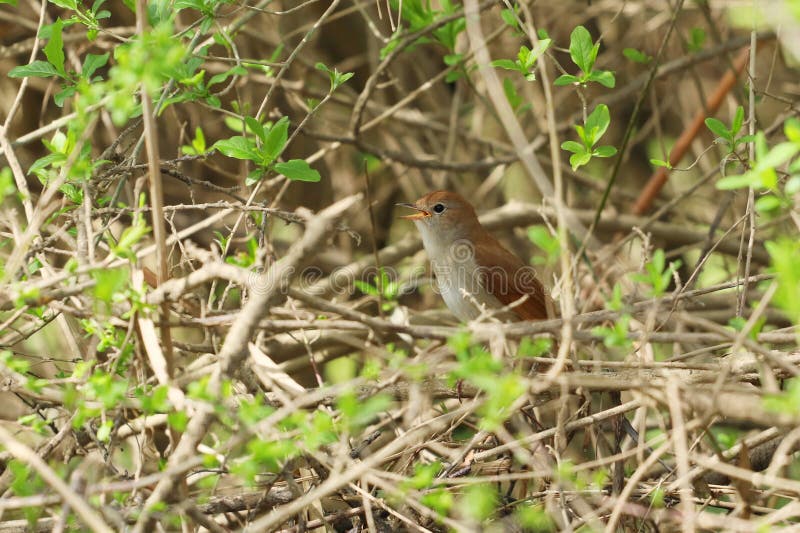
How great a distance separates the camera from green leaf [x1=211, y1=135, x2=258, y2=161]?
338 cm

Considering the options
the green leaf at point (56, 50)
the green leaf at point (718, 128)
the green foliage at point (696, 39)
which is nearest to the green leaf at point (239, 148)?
the green leaf at point (56, 50)

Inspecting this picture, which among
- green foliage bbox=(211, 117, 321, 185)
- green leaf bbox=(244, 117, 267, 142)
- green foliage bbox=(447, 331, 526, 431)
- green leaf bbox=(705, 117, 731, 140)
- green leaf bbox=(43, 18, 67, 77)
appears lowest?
green foliage bbox=(447, 331, 526, 431)

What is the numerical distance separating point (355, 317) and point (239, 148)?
1148 mm

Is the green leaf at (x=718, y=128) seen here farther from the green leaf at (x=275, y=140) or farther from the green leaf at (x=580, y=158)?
the green leaf at (x=275, y=140)

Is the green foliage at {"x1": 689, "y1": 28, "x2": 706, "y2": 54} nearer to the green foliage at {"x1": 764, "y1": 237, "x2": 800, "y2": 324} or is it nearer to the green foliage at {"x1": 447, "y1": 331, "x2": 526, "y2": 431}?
the green foliage at {"x1": 764, "y1": 237, "x2": 800, "y2": 324}

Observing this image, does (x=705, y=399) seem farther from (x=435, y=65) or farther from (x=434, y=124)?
(x=435, y=65)

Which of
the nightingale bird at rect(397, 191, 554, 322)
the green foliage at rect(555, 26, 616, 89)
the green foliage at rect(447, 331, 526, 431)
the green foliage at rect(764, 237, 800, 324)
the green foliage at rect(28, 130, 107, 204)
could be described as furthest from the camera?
the nightingale bird at rect(397, 191, 554, 322)

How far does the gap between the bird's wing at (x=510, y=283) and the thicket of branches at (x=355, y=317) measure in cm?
51

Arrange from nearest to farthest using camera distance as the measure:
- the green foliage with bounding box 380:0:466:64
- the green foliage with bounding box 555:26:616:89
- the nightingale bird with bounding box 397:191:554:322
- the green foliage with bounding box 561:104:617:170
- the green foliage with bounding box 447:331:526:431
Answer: the green foliage with bounding box 447:331:526:431
the green foliage with bounding box 561:104:617:170
the green foliage with bounding box 555:26:616:89
the green foliage with bounding box 380:0:466:64
the nightingale bird with bounding box 397:191:554:322

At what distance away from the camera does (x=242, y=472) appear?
7.38 ft

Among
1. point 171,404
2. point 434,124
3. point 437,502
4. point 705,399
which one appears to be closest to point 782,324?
point 434,124

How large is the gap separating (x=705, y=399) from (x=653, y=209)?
4166mm

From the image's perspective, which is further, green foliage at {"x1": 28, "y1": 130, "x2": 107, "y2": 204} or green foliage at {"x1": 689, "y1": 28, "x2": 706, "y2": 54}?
green foliage at {"x1": 689, "y1": 28, "x2": 706, "y2": 54}

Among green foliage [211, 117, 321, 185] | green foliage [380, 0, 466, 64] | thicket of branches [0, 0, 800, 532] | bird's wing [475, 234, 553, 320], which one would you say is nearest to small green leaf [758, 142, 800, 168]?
thicket of branches [0, 0, 800, 532]
